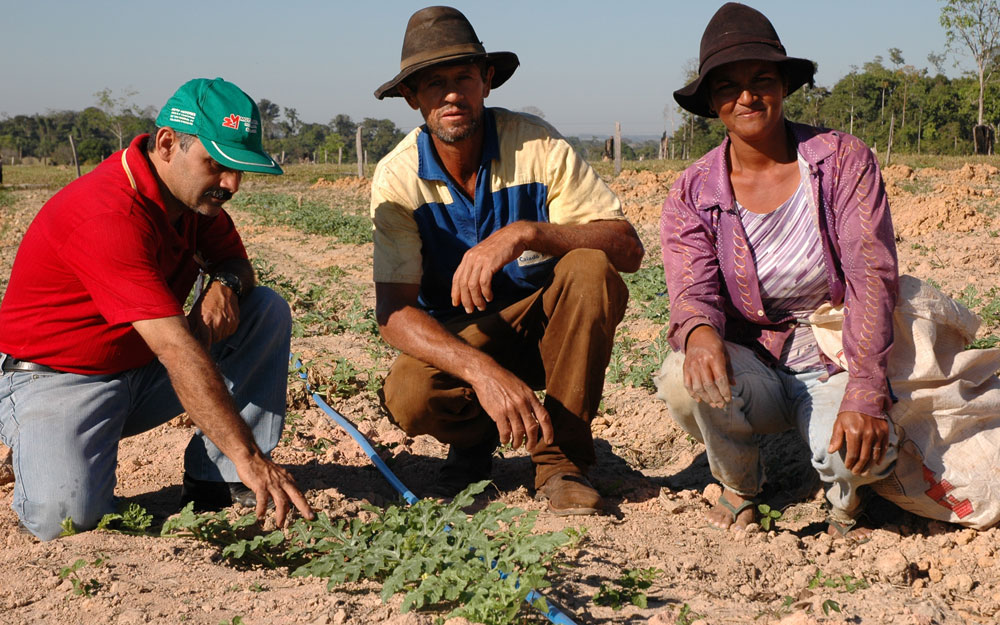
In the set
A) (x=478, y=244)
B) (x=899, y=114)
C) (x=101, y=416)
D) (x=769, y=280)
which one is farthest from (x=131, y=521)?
(x=899, y=114)

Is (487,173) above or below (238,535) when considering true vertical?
above

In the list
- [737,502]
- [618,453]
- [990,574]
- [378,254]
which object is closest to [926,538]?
[990,574]

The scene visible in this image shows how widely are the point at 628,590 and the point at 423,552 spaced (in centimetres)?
55

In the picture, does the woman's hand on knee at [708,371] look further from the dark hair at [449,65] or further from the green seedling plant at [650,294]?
the green seedling plant at [650,294]

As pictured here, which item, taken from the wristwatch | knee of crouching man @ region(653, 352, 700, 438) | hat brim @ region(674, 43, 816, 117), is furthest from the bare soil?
hat brim @ region(674, 43, 816, 117)

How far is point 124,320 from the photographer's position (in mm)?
2592

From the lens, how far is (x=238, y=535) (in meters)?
2.91

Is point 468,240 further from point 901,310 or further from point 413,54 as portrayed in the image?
point 901,310

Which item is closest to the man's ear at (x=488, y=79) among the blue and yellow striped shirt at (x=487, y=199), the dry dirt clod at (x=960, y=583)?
the blue and yellow striped shirt at (x=487, y=199)

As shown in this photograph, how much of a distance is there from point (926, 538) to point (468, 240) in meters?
1.80

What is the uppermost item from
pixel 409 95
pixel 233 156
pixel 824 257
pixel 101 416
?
pixel 409 95

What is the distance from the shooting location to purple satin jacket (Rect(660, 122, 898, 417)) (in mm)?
2662

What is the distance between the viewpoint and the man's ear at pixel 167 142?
2834mm

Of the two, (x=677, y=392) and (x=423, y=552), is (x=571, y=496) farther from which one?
(x=423, y=552)
